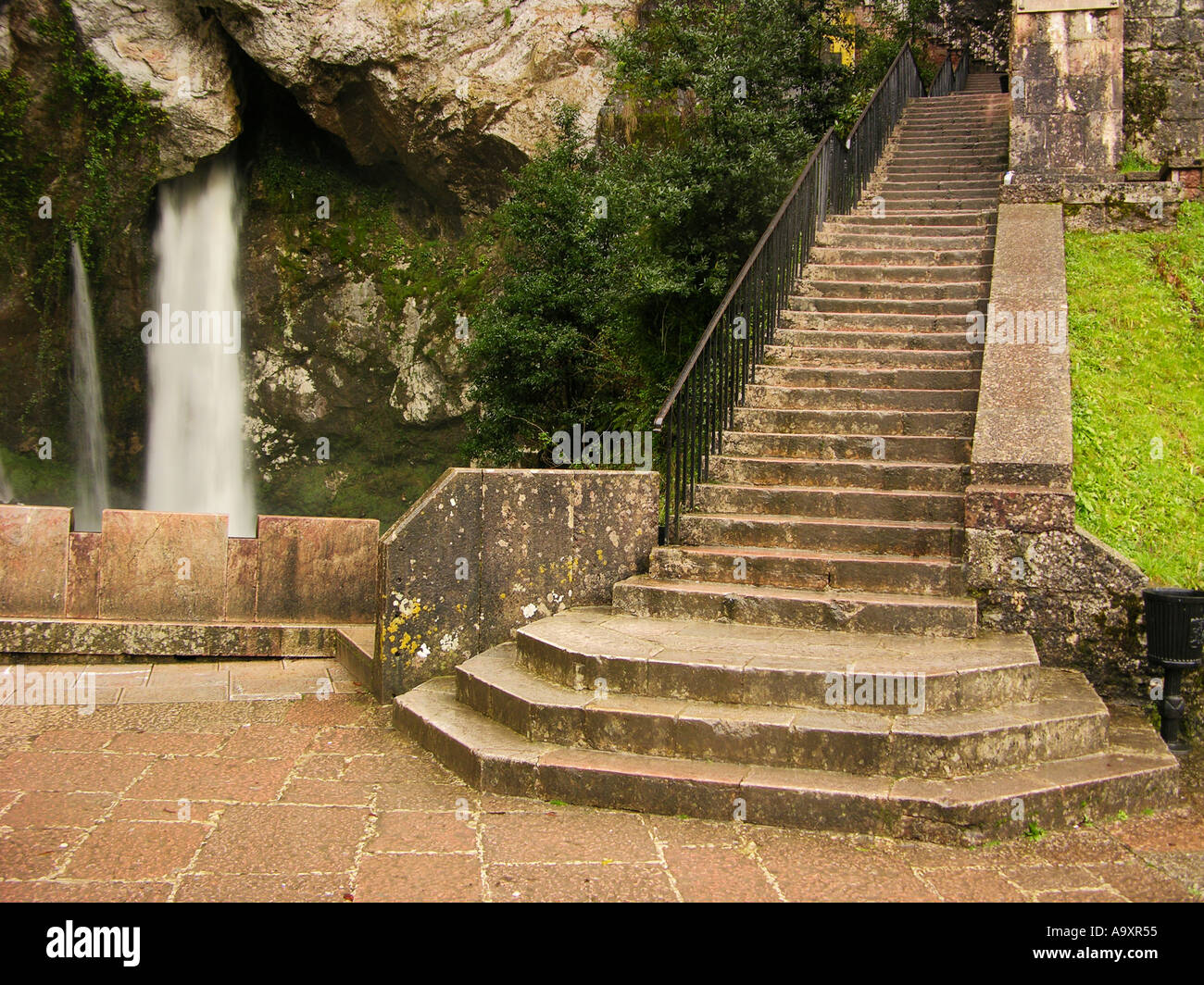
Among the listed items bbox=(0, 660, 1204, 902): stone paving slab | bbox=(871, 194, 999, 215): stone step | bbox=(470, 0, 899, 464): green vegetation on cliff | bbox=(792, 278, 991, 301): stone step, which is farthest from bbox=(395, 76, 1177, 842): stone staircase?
bbox=(871, 194, 999, 215): stone step

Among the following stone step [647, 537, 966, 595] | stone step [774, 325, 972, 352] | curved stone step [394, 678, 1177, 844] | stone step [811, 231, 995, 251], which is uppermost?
stone step [811, 231, 995, 251]

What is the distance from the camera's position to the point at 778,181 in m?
9.84

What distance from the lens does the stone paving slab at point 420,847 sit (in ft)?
10.5

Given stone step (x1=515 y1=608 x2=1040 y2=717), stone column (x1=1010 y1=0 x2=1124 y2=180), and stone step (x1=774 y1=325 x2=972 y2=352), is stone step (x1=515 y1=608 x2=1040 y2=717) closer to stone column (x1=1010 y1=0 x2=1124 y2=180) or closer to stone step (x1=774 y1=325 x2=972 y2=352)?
stone step (x1=774 y1=325 x2=972 y2=352)

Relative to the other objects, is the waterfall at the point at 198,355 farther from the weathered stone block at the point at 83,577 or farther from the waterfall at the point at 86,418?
the weathered stone block at the point at 83,577

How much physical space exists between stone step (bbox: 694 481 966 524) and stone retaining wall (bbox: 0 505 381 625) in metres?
2.18

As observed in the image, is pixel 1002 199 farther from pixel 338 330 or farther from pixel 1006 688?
pixel 338 330

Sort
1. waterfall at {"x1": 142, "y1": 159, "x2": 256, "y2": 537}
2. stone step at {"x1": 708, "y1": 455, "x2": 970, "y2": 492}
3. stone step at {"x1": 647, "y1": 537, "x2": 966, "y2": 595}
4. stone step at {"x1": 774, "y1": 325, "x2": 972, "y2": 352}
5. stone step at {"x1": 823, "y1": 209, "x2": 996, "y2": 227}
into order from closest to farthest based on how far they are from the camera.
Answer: stone step at {"x1": 647, "y1": 537, "x2": 966, "y2": 595}
stone step at {"x1": 708, "y1": 455, "x2": 970, "y2": 492}
stone step at {"x1": 774, "y1": 325, "x2": 972, "y2": 352}
stone step at {"x1": 823, "y1": 209, "x2": 996, "y2": 227}
waterfall at {"x1": 142, "y1": 159, "x2": 256, "y2": 537}

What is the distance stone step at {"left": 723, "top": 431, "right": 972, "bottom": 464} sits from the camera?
235 inches

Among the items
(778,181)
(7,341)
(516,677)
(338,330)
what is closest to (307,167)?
(338,330)

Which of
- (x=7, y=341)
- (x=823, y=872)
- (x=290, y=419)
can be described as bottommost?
(x=823, y=872)

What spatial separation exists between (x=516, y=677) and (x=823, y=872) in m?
1.80

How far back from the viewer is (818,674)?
13.4 ft

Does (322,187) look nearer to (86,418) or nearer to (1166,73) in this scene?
(86,418)
